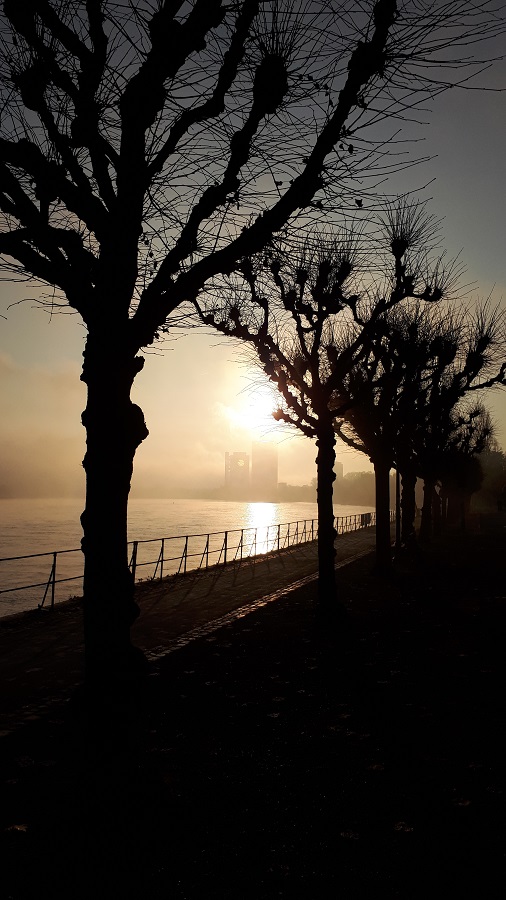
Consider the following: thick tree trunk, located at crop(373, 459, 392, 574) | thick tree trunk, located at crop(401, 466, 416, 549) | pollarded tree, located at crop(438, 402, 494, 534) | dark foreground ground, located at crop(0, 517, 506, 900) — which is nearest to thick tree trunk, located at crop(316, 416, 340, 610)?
dark foreground ground, located at crop(0, 517, 506, 900)

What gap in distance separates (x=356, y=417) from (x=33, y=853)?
1856cm

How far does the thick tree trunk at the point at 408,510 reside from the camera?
87.2 feet

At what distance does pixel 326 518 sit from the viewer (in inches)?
539

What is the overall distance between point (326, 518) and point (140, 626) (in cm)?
457

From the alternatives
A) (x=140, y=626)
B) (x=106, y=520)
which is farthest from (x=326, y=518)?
(x=106, y=520)

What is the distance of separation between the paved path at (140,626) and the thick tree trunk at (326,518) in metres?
2.18

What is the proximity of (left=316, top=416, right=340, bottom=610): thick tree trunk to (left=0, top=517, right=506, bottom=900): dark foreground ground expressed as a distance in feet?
10.3

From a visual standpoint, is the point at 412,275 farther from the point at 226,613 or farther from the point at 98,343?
the point at 98,343

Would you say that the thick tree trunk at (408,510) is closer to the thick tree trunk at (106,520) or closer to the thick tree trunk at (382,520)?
the thick tree trunk at (382,520)

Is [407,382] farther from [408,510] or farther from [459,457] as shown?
[459,457]

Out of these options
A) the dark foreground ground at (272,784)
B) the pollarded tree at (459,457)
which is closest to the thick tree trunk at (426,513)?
the pollarded tree at (459,457)

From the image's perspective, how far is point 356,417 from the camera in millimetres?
21516

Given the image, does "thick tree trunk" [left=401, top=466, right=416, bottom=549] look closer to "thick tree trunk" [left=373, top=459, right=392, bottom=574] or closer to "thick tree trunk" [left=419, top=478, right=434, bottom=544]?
"thick tree trunk" [left=373, top=459, right=392, bottom=574]

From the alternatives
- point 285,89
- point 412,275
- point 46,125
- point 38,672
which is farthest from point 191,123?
point 412,275
